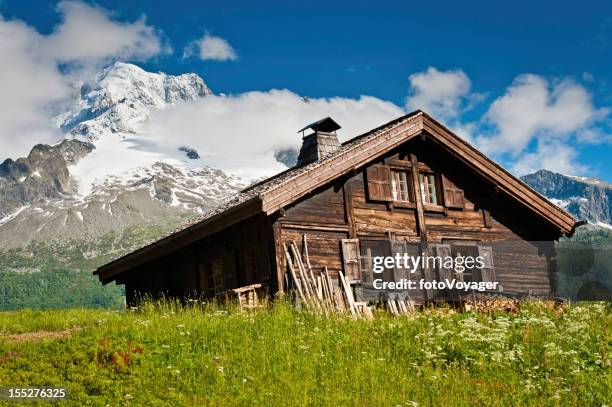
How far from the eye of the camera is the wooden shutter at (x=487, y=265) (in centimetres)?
2522

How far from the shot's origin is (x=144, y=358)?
1245 centimetres

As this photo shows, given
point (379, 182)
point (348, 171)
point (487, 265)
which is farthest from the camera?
point (487, 265)

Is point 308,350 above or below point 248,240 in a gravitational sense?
below

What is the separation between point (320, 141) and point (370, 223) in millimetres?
5547

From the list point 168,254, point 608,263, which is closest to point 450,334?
point 168,254

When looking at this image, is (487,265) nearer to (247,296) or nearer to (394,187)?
(394,187)

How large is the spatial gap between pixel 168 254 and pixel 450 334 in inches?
502

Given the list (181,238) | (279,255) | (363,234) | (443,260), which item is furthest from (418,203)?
(181,238)

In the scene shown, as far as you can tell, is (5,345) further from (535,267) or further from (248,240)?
(535,267)

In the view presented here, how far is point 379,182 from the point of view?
78.2ft

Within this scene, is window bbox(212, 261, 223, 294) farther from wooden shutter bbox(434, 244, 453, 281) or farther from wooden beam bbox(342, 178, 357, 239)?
wooden shutter bbox(434, 244, 453, 281)

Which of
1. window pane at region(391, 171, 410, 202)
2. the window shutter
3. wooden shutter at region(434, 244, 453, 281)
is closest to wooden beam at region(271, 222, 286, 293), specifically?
the window shutter

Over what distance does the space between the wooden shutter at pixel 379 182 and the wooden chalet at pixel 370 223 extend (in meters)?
0.03

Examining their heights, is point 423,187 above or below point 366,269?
above
